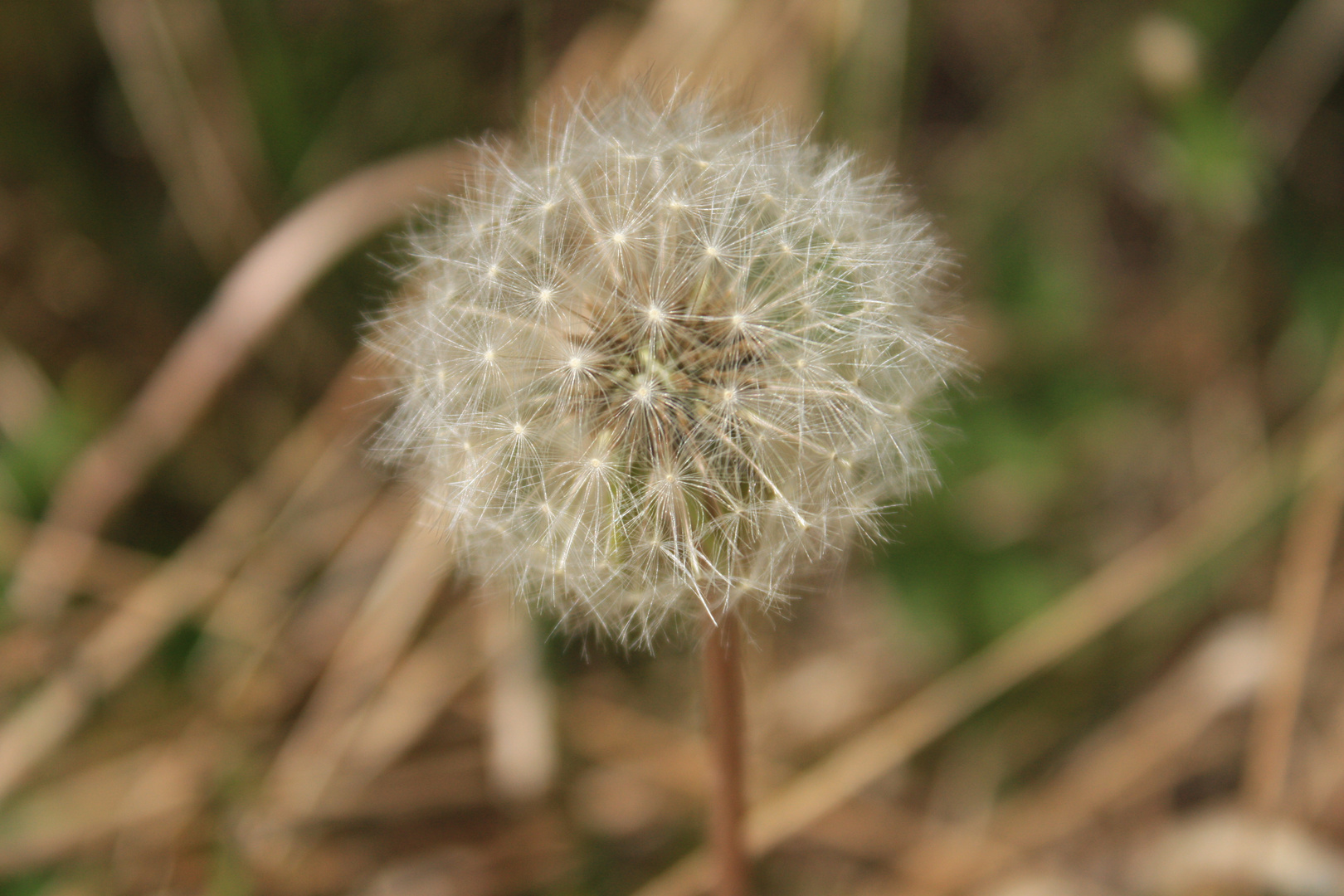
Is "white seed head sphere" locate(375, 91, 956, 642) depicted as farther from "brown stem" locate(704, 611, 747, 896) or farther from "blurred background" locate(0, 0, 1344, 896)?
"blurred background" locate(0, 0, 1344, 896)

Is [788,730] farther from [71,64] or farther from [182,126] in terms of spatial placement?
[71,64]

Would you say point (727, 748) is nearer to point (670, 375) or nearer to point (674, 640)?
point (670, 375)

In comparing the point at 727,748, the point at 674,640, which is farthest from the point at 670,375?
the point at 674,640

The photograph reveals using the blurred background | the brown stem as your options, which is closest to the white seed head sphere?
the brown stem

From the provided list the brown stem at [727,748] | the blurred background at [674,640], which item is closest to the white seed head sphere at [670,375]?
the brown stem at [727,748]

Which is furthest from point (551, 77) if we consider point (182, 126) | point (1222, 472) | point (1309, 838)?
point (1309, 838)
